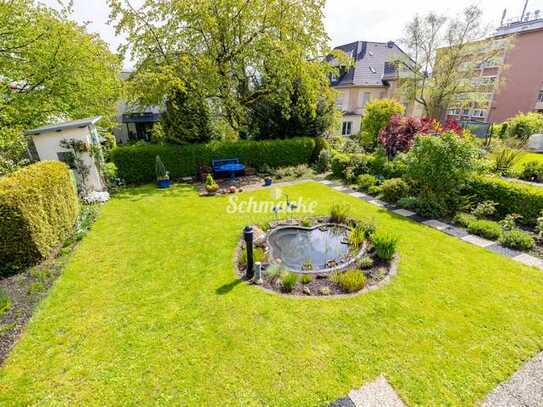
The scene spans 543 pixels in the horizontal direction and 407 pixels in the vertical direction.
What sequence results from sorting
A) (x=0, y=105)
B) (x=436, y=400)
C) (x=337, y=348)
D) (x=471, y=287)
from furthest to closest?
(x=0, y=105)
(x=471, y=287)
(x=337, y=348)
(x=436, y=400)

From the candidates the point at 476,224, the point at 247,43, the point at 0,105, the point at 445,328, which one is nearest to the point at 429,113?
the point at 247,43

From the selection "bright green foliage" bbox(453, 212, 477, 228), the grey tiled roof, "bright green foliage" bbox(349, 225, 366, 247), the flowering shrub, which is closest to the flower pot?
"bright green foliage" bbox(349, 225, 366, 247)

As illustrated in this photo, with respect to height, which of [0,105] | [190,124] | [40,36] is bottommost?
[190,124]

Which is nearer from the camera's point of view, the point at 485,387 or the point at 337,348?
the point at 485,387

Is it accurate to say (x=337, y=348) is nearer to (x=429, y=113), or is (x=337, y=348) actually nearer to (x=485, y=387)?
(x=485, y=387)

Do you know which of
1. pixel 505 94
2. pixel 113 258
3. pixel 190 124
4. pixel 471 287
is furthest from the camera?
pixel 505 94

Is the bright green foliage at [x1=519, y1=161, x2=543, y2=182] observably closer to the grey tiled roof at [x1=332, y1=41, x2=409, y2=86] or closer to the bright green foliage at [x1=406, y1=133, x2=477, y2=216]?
the bright green foliage at [x1=406, y1=133, x2=477, y2=216]

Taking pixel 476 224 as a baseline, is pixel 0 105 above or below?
above
